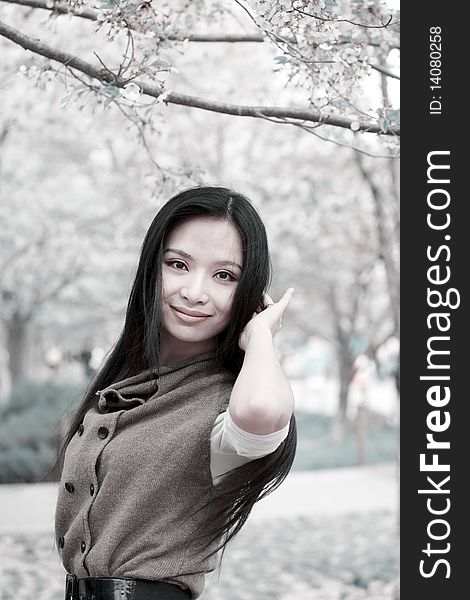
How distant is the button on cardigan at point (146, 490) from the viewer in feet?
5.93

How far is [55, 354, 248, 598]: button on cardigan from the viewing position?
1.81 m

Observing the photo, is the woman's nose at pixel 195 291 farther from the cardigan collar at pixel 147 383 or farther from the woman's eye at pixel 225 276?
the cardigan collar at pixel 147 383

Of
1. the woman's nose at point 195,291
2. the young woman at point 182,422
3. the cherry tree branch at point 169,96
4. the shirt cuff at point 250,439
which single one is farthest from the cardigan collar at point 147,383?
the cherry tree branch at point 169,96

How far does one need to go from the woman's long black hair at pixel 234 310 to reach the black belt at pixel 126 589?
0.42 ft

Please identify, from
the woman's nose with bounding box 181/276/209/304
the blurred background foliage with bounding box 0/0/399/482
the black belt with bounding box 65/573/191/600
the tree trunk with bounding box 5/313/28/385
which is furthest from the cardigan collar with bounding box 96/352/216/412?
the tree trunk with bounding box 5/313/28/385

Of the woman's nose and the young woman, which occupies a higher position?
the woman's nose

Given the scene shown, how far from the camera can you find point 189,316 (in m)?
1.99

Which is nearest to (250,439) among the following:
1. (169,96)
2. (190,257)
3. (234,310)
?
(234,310)

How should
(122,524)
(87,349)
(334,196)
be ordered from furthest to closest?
(87,349), (334,196), (122,524)

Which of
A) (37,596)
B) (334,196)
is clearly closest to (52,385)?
(334,196)

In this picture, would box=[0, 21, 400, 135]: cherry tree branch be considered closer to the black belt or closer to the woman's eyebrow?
the woman's eyebrow

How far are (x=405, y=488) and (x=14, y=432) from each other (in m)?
9.42

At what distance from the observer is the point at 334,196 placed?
11938 mm

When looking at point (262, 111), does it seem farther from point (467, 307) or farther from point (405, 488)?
point (405, 488)
